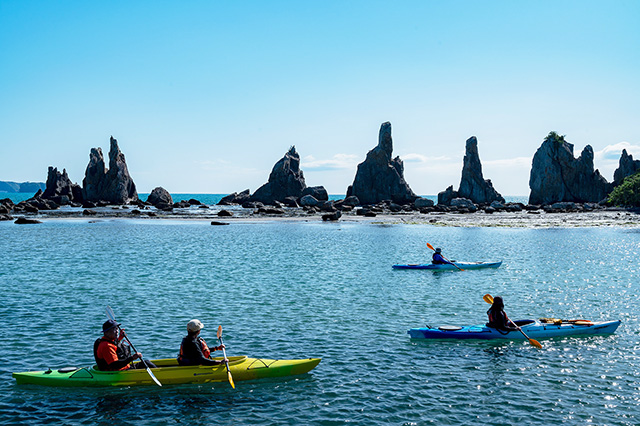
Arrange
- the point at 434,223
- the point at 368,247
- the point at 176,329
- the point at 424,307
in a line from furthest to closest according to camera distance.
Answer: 1. the point at 434,223
2. the point at 368,247
3. the point at 424,307
4. the point at 176,329

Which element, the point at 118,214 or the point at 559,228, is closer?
the point at 559,228

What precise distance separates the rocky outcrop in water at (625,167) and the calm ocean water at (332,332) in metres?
101

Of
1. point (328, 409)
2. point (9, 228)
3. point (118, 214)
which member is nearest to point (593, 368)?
point (328, 409)

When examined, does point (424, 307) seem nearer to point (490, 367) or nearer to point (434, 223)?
point (490, 367)

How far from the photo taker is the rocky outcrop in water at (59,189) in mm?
135875

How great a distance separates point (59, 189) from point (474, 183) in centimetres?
11780

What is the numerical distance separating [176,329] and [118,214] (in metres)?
86.6

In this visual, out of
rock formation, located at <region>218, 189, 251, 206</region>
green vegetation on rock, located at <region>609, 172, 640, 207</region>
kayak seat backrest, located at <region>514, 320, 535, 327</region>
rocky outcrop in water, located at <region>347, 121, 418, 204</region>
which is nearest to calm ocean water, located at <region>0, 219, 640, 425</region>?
kayak seat backrest, located at <region>514, 320, 535, 327</region>

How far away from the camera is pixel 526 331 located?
57.9 feet

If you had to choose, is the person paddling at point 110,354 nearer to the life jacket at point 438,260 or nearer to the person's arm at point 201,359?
the person's arm at point 201,359

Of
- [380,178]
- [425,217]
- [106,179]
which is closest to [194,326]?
[425,217]

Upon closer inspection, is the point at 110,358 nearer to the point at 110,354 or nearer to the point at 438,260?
the point at 110,354

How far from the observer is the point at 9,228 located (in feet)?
218

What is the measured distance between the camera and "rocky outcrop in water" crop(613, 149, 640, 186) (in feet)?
421
